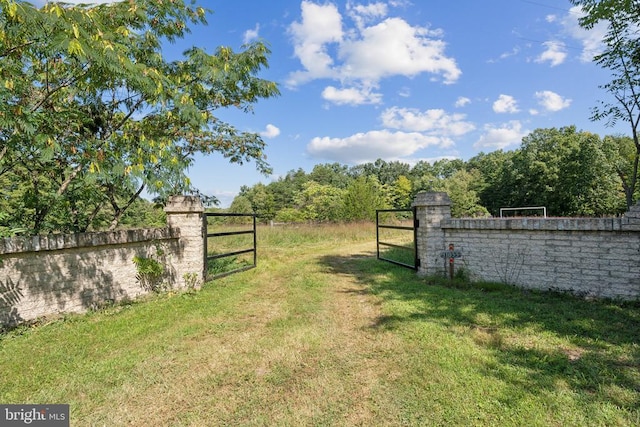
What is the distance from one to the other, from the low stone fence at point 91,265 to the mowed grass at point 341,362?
0.93 feet

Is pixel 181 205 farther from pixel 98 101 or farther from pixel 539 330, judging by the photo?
pixel 539 330

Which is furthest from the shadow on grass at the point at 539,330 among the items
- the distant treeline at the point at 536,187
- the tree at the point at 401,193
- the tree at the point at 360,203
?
the tree at the point at 401,193

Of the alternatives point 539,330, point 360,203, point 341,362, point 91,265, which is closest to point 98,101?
point 91,265

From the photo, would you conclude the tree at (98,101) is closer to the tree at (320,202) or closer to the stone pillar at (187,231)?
the stone pillar at (187,231)

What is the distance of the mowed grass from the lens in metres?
2.26

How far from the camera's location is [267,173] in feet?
26.7


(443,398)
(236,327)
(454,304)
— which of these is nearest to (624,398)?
(443,398)

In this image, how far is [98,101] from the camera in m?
5.46

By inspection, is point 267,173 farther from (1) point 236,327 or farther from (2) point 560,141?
(2) point 560,141

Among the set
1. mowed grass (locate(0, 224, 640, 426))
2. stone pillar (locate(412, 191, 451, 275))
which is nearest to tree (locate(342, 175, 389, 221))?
stone pillar (locate(412, 191, 451, 275))

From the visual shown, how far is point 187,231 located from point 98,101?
2789 mm

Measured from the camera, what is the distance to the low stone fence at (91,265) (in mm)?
3750

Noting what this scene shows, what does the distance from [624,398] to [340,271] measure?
553cm

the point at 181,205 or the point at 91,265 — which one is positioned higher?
the point at 181,205
